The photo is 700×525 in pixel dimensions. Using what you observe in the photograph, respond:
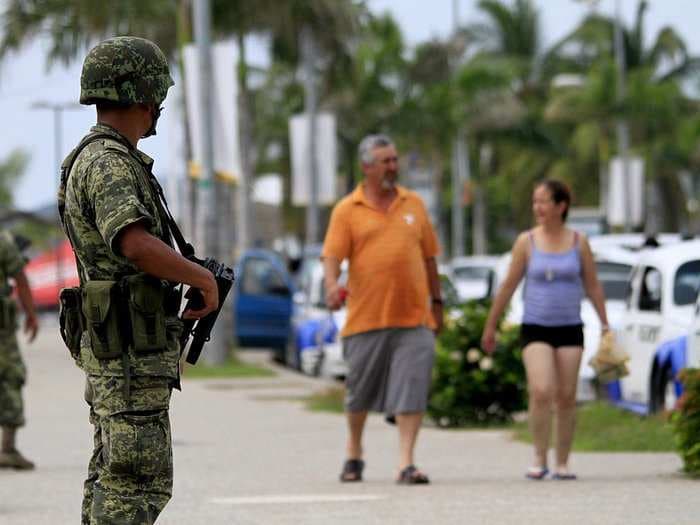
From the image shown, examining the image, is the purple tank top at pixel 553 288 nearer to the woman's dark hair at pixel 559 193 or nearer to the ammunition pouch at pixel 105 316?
the woman's dark hair at pixel 559 193

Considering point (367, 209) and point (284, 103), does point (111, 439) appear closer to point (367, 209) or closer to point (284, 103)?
point (367, 209)

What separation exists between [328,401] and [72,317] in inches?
497

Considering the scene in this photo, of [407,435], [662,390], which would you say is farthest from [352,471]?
[662,390]

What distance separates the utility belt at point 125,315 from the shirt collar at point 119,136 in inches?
15.6

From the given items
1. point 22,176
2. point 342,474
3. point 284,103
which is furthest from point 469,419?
point 22,176

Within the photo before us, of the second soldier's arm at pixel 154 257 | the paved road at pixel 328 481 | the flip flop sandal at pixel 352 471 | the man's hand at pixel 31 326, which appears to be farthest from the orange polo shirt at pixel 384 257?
the second soldier's arm at pixel 154 257

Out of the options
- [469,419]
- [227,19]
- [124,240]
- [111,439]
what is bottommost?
[469,419]

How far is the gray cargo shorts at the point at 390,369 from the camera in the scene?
10781mm

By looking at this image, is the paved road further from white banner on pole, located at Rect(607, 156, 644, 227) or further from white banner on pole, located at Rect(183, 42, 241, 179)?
white banner on pole, located at Rect(607, 156, 644, 227)

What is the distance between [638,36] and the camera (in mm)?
64750

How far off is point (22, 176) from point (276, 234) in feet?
108

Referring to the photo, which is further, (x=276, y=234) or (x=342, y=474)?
(x=276, y=234)

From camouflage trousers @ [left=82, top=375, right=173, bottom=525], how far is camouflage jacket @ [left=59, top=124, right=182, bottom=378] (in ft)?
0.20

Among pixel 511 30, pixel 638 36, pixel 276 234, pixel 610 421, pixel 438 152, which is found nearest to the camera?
pixel 610 421
